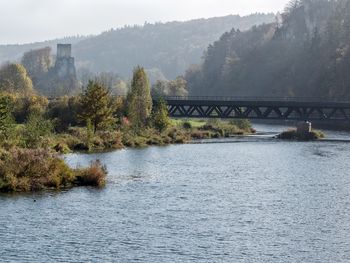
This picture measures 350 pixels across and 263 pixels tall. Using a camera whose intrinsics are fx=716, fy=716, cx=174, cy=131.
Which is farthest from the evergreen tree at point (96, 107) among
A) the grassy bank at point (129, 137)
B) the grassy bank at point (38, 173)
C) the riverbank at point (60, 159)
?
the grassy bank at point (38, 173)

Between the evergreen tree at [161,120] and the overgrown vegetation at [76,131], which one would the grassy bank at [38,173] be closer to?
the overgrown vegetation at [76,131]

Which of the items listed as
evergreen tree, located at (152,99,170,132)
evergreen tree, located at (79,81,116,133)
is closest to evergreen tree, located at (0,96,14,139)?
evergreen tree, located at (79,81,116,133)

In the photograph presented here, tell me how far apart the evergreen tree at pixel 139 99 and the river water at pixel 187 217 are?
46681 millimetres

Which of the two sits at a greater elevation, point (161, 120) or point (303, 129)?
point (161, 120)

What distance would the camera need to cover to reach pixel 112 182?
7319 centimetres

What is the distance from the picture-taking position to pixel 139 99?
5463 inches

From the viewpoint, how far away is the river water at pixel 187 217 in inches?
1831

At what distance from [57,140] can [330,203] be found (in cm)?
4943

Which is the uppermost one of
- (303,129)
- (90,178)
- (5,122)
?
(5,122)

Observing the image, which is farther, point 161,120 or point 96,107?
point 161,120

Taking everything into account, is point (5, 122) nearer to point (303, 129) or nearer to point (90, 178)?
point (90, 178)

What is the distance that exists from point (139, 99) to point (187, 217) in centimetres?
8331

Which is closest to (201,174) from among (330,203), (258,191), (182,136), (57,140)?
(258,191)

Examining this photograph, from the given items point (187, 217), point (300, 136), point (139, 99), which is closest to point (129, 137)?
point (139, 99)
